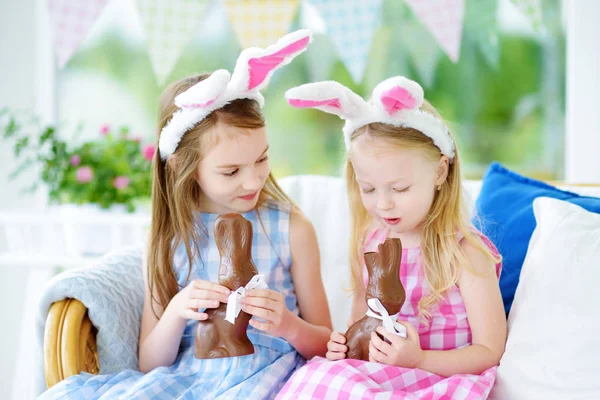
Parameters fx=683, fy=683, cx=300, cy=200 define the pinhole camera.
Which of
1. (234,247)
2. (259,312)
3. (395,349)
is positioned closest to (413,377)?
(395,349)

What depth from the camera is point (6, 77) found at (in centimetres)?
280

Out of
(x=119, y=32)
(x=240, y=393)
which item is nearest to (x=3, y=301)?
(x=119, y=32)

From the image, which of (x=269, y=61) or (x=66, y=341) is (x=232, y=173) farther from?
(x=66, y=341)

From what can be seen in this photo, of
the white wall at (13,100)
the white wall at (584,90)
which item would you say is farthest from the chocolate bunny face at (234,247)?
the white wall at (13,100)

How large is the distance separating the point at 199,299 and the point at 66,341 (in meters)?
0.30

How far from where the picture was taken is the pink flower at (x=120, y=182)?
2527 millimetres

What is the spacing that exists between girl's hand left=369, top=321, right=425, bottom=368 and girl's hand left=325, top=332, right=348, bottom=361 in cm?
7

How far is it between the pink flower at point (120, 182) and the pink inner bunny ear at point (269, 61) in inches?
48.5

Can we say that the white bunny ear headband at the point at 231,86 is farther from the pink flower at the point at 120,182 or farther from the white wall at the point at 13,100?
the white wall at the point at 13,100

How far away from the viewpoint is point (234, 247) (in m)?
1.32

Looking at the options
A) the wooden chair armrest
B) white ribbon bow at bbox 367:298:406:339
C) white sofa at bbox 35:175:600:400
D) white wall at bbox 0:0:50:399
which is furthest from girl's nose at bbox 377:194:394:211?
white wall at bbox 0:0:50:399

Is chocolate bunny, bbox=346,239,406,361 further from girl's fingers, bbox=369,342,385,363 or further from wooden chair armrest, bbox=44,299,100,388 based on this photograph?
wooden chair armrest, bbox=44,299,100,388

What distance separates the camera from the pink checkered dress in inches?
47.8

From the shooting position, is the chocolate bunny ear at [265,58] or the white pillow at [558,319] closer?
the white pillow at [558,319]
